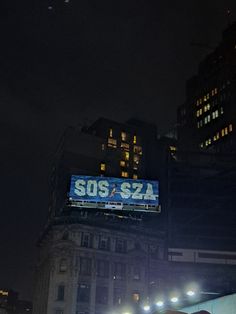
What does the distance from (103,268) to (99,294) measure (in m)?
4.11

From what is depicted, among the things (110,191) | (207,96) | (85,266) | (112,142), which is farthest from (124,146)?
(110,191)

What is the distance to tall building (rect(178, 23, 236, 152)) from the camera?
143 meters

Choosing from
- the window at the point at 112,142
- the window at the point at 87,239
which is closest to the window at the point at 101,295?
the window at the point at 87,239

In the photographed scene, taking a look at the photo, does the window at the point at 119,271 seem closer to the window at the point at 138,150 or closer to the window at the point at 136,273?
the window at the point at 136,273

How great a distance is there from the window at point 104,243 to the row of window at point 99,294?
609 centimetres

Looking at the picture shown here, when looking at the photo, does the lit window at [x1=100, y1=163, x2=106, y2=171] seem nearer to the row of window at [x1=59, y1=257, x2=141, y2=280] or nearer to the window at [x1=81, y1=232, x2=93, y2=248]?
the window at [x1=81, y1=232, x2=93, y2=248]

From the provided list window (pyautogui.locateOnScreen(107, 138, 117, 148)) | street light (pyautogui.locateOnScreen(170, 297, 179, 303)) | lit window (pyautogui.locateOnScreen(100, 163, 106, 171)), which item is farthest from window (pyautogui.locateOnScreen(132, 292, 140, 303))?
window (pyautogui.locateOnScreen(107, 138, 117, 148))

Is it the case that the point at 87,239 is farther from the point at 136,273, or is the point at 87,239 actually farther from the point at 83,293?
the point at 136,273

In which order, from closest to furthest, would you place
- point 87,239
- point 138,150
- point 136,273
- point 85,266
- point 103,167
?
point 85,266, point 87,239, point 136,273, point 103,167, point 138,150

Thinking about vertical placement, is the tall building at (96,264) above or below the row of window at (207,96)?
below

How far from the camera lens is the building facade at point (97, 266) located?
70.2 m

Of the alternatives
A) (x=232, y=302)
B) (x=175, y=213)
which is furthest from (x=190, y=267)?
(x=232, y=302)

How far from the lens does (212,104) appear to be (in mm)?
151625

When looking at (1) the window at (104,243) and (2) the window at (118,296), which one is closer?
(2) the window at (118,296)
